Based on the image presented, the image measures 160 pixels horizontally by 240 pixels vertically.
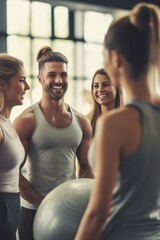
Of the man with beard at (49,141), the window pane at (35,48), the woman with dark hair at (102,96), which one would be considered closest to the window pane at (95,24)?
the window pane at (35,48)

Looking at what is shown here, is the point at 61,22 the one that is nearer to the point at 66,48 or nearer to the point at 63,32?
the point at 63,32

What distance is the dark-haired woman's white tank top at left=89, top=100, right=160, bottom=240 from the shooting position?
1002mm

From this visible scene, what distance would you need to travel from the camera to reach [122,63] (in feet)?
3.39

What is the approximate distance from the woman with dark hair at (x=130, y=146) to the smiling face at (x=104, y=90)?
1.40 metres

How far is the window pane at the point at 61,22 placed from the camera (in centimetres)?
621

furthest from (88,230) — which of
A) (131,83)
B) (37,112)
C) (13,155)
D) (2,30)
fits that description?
(2,30)

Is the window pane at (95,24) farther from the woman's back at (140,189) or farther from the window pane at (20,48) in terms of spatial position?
the woman's back at (140,189)

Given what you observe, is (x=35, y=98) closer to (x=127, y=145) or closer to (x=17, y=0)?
(x=17, y=0)

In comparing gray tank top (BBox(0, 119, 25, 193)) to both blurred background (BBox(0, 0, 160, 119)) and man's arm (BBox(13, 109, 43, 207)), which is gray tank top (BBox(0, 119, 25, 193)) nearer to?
man's arm (BBox(13, 109, 43, 207))

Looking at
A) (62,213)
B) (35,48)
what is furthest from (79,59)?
(62,213)

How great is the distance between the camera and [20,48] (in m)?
5.88

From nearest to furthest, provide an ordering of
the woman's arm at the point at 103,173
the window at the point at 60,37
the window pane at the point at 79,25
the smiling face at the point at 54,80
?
the woman's arm at the point at 103,173 → the smiling face at the point at 54,80 → the window at the point at 60,37 → the window pane at the point at 79,25

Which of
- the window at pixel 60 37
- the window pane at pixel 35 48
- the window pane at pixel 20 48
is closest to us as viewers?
the window pane at pixel 20 48

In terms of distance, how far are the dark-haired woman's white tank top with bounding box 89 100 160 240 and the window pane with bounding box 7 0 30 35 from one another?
500cm
